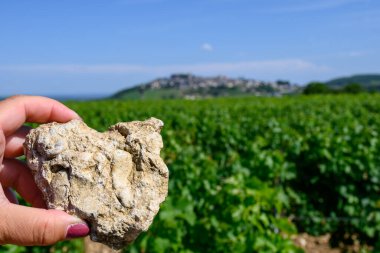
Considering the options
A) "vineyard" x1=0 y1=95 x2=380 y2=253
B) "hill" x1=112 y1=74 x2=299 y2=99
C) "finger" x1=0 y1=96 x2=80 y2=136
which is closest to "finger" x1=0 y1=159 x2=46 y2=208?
"finger" x1=0 y1=96 x2=80 y2=136

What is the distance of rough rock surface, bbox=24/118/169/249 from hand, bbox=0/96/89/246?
0.08 m

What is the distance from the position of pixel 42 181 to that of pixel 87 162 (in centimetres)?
25

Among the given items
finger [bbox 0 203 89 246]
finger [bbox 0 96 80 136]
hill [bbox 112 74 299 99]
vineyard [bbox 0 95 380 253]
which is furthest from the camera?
hill [bbox 112 74 299 99]

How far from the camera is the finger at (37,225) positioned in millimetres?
1919

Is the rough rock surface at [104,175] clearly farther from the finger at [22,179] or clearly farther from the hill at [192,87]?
the hill at [192,87]

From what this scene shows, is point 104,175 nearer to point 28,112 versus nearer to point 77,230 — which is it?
point 77,230

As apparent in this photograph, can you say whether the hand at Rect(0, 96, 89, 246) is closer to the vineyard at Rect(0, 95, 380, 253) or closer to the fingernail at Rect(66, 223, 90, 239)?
the fingernail at Rect(66, 223, 90, 239)

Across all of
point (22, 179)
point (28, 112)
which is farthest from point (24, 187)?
point (28, 112)

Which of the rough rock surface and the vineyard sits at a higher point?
the rough rock surface

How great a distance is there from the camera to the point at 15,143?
8.02 feet

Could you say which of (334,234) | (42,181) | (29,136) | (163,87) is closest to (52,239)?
(42,181)

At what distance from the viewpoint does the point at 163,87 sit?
77312 mm

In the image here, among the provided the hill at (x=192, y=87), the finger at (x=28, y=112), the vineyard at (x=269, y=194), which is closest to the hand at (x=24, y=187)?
the finger at (x=28, y=112)

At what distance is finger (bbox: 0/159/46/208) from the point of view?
250 cm
